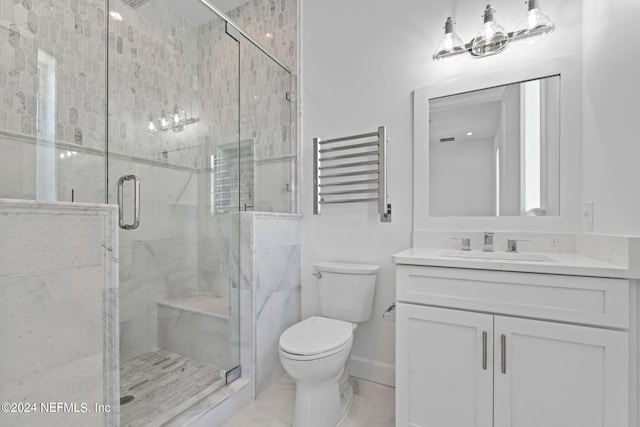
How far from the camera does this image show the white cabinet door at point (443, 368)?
1.15 m

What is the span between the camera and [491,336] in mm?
1132

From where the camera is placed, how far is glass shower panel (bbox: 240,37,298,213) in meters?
1.95

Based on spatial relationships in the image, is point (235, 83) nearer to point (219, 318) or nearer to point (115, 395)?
point (219, 318)

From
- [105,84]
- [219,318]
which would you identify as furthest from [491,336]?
[105,84]

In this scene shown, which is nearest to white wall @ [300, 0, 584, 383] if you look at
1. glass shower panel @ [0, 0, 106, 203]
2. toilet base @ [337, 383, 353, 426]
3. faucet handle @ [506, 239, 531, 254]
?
toilet base @ [337, 383, 353, 426]

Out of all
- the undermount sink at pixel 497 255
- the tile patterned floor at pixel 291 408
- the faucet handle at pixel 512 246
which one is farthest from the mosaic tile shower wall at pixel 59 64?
the faucet handle at pixel 512 246

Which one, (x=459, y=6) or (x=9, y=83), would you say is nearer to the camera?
(x=9, y=83)

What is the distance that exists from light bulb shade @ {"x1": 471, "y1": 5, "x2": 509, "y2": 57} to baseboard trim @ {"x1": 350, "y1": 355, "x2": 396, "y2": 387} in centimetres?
193

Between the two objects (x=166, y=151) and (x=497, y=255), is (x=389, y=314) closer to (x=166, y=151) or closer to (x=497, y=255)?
(x=497, y=255)

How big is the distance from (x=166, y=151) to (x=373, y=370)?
79.2 inches

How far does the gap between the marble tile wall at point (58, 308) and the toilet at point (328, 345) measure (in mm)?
726

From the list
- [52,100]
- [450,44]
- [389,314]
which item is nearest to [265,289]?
[389,314]

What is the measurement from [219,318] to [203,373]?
1.05 feet

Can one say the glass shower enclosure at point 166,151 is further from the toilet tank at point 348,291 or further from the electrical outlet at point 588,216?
the electrical outlet at point 588,216
